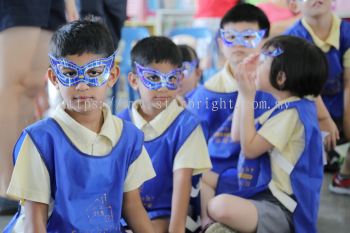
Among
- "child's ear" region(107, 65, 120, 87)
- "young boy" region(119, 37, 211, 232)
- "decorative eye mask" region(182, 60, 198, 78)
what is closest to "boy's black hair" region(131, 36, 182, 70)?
"young boy" region(119, 37, 211, 232)

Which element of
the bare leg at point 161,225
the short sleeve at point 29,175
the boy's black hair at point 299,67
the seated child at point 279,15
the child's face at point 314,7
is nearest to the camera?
the short sleeve at point 29,175

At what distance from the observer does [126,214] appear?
1273mm

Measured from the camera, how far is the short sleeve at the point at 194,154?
149cm

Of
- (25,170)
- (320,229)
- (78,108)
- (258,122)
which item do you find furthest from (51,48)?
(320,229)

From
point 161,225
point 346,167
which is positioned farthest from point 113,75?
point 346,167

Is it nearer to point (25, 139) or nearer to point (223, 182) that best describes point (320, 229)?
point (223, 182)

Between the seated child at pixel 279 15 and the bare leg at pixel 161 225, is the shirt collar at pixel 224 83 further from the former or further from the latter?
the seated child at pixel 279 15

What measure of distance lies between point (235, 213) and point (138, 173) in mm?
379

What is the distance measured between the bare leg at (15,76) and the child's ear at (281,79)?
84cm

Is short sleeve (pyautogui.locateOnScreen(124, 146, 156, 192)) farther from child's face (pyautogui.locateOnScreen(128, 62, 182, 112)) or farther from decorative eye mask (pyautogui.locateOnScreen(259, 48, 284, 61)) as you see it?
decorative eye mask (pyautogui.locateOnScreen(259, 48, 284, 61))

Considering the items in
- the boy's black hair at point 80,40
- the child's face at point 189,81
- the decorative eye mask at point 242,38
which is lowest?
the child's face at point 189,81

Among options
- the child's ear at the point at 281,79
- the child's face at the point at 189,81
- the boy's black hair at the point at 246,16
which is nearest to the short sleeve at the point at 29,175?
the child's ear at the point at 281,79

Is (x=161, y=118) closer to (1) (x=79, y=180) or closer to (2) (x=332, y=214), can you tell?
(1) (x=79, y=180)

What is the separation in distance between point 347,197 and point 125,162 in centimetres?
127
